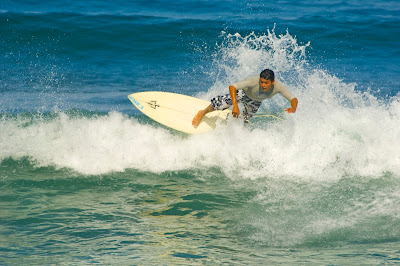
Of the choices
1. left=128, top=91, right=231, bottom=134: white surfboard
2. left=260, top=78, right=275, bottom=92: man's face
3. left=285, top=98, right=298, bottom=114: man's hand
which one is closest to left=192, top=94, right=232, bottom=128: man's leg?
left=128, top=91, right=231, bottom=134: white surfboard

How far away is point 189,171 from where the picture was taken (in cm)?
710

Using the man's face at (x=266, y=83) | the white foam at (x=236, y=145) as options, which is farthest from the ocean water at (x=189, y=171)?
the man's face at (x=266, y=83)

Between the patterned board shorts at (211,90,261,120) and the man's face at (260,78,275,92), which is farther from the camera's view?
the patterned board shorts at (211,90,261,120)

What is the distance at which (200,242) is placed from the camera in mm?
4840

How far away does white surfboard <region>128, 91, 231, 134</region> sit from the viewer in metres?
8.01

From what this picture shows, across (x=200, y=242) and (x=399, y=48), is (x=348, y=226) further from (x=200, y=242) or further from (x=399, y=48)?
(x=399, y=48)

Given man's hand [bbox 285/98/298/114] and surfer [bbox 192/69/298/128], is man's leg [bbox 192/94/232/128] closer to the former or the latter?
surfer [bbox 192/69/298/128]

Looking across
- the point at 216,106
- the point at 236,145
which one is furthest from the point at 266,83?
the point at 236,145

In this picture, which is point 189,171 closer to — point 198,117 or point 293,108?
point 198,117

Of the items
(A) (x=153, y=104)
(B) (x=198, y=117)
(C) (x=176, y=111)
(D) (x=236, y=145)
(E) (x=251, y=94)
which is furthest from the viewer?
(A) (x=153, y=104)

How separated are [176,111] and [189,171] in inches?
62.9

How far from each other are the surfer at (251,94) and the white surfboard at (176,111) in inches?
7.0

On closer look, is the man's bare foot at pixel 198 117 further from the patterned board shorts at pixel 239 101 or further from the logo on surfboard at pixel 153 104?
the logo on surfboard at pixel 153 104

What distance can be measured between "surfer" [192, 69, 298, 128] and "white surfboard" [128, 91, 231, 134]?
177 millimetres
